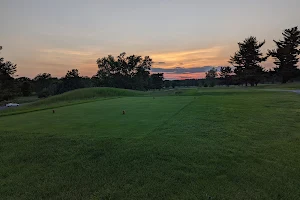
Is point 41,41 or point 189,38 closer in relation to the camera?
point 41,41

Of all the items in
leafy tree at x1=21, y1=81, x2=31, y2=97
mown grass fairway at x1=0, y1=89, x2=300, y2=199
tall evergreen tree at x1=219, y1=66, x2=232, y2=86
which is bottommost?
mown grass fairway at x1=0, y1=89, x2=300, y2=199

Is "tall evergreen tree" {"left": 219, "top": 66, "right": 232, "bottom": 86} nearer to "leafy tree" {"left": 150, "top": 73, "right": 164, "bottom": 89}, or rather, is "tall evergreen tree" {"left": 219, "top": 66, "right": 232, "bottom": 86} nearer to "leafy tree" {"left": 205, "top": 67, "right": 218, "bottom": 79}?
"leafy tree" {"left": 205, "top": 67, "right": 218, "bottom": 79}

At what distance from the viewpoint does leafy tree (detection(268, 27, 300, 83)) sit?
138 feet

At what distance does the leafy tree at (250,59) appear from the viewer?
146 feet

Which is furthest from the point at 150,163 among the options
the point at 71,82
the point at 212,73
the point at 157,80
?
Answer: the point at 212,73

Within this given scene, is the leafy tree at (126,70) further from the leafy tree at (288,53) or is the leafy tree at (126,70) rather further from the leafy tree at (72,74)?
the leafy tree at (288,53)

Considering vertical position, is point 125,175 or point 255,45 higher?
point 255,45

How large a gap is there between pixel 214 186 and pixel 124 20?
19.8m

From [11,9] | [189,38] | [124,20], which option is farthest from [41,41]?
[189,38]

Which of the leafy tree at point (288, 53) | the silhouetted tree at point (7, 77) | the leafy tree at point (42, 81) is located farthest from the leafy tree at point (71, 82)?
the leafy tree at point (288, 53)

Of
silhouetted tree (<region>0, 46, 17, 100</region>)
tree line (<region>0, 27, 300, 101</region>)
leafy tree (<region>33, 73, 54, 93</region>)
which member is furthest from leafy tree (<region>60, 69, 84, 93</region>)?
silhouetted tree (<region>0, 46, 17, 100</region>)

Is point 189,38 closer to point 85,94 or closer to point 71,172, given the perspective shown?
point 85,94

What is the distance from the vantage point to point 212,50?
27.9 metres

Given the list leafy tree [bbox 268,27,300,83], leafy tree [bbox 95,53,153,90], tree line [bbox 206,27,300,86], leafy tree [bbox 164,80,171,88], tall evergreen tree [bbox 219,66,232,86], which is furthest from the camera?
leafy tree [bbox 164,80,171,88]
